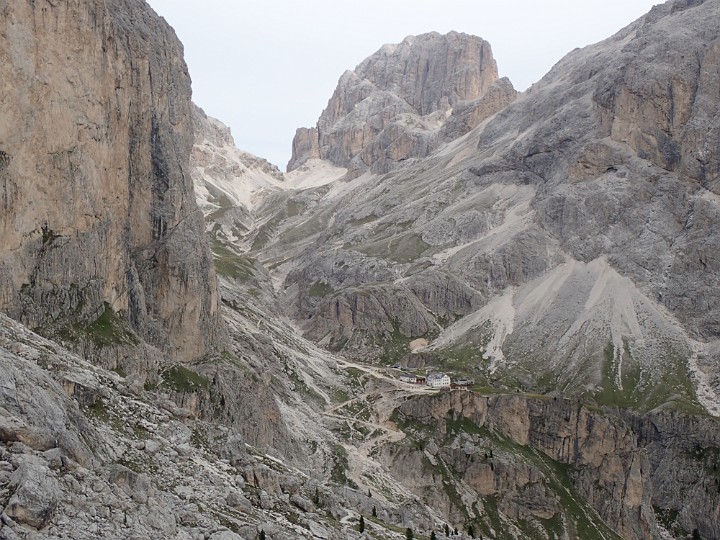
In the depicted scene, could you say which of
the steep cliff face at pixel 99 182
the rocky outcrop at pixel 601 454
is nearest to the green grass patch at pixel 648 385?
the rocky outcrop at pixel 601 454

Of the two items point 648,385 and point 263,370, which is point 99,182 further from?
point 648,385

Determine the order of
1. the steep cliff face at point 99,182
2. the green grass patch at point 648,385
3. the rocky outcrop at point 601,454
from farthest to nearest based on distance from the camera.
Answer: the green grass patch at point 648,385 → the rocky outcrop at point 601,454 → the steep cliff face at point 99,182

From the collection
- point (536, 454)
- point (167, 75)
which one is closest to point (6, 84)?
point (167, 75)

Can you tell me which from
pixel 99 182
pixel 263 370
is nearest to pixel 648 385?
pixel 263 370

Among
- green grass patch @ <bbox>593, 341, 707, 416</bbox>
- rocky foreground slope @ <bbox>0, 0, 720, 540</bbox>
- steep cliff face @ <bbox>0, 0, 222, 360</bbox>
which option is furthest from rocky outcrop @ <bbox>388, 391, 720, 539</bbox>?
steep cliff face @ <bbox>0, 0, 222, 360</bbox>

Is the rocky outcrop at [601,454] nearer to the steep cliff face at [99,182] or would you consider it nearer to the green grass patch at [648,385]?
the green grass patch at [648,385]

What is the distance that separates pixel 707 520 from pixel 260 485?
11237cm

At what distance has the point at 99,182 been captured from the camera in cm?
8050

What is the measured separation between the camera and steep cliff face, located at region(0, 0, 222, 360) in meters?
68.4

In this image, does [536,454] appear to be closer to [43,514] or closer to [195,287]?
[195,287]

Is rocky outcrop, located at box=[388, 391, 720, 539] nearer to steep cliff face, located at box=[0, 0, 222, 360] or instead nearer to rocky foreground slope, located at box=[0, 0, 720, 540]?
rocky foreground slope, located at box=[0, 0, 720, 540]

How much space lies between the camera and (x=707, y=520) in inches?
5103

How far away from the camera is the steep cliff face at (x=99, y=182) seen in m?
68.4

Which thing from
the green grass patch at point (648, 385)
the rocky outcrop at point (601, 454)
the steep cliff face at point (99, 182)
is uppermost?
the steep cliff face at point (99, 182)
